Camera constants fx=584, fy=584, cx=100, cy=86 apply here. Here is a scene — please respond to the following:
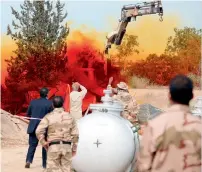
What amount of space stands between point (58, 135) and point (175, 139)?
3793 millimetres

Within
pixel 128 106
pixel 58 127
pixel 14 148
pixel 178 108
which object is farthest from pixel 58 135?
pixel 14 148

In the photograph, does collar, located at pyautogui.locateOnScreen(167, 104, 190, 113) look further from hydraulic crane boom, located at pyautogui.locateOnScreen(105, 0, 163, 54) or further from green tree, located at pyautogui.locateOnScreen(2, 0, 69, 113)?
green tree, located at pyautogui.locateOnScreen(2, 0, 69, 113)

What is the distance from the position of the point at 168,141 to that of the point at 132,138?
4.55 m

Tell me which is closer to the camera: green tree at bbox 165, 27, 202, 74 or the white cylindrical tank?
the white cylindrical tank

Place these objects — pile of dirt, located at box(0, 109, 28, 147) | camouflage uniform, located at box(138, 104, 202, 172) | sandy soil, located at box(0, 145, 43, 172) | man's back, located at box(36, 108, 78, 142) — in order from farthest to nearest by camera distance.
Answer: pile of dirt, located at box(0, 109, 28, 147)
sandy soil, located at box(0, 145, 43, 172)
man's back, located at box(36, 108, 78, 142)
camouflage uniform, located at box(138, 104, 202, 172)

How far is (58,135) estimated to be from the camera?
25.3ft

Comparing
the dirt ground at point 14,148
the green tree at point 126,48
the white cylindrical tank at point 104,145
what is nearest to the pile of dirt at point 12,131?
the dirt ground at point 14,148

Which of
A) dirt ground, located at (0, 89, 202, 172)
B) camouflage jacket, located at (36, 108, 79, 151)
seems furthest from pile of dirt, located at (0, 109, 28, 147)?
camouflage jacket, located at (36, 108, 79, 151)

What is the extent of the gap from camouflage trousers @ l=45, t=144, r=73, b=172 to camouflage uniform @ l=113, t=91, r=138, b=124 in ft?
7.17

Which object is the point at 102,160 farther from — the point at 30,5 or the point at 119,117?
the point at 30,5

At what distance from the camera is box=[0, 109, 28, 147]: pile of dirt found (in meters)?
16.4

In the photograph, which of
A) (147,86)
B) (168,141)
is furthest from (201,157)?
(147,86)

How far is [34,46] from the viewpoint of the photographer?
88.7 ft

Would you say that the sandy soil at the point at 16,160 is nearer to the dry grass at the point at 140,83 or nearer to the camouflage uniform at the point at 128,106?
the camouflage uniform at the point at 128,106
